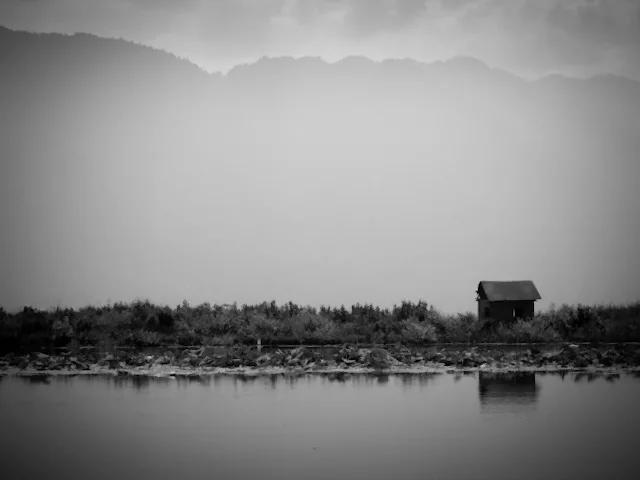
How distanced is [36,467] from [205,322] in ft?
64.7

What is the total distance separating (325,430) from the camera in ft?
36.3

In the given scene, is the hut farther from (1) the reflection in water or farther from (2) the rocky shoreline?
(1) the reflection in water

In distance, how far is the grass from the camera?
2622 centimetres

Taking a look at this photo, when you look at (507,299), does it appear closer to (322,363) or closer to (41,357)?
(322,363)

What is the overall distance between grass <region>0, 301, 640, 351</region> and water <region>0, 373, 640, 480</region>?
939 cm

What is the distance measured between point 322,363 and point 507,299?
11.2 meters

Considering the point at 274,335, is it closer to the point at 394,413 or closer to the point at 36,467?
the point at 394,413

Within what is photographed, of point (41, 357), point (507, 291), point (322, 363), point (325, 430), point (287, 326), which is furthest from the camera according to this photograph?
point (507, 291)

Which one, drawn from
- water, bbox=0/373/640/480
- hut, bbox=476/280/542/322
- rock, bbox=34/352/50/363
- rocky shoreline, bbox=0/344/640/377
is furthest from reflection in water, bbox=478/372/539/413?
rock, bbox=34/352/50/363

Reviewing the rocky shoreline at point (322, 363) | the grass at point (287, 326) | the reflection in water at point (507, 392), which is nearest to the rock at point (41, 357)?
the rocky shoreline at point (322, 363)

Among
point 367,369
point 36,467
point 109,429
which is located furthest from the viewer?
point 367,369

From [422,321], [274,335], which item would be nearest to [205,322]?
[274,335]

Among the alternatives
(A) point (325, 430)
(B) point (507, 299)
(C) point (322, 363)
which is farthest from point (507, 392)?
(B) point (507, 299)

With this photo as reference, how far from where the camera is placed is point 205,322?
94.1 feet
